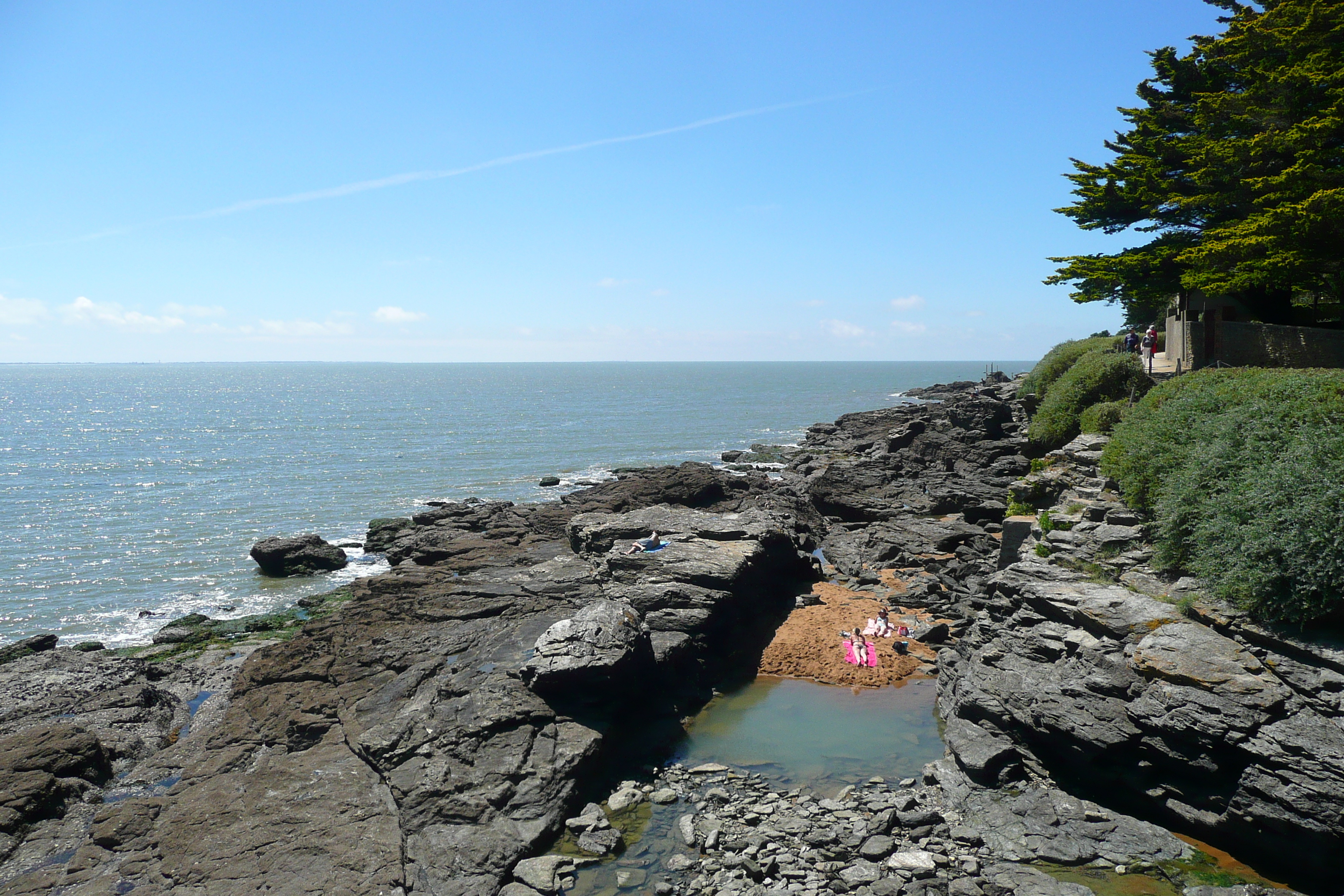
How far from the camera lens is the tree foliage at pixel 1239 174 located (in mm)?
20531

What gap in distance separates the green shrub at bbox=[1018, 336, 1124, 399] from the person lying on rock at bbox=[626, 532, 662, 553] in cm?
2277

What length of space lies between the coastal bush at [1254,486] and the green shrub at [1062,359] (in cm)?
2003

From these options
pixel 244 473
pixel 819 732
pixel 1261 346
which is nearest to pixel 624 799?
pixel 819 732

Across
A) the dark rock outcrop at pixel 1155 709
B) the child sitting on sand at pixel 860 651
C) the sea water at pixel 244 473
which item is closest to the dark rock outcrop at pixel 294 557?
the sea water at pixel 244 473

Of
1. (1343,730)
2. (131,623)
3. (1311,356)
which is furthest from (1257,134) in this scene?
(131,623)

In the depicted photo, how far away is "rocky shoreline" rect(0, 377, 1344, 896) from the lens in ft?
31.6

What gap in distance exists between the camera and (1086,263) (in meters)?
31.0

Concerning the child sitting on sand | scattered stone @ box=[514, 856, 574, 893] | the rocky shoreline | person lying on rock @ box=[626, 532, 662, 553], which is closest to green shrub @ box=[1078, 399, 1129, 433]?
the rocky shoreline

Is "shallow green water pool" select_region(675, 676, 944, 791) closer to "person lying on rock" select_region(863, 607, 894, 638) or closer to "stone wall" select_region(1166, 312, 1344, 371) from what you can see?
"person lying on rock" select_region(863, 607, 894, 638)

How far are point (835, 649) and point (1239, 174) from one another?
70.0 ft

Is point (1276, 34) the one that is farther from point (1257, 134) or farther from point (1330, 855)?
point (1330, 855)

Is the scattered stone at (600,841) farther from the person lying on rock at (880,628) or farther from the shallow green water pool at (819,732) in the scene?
the person lying on rock at (880,628)

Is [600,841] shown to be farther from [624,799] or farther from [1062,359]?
[1062,359]

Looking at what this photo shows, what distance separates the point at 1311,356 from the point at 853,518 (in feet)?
49.2
